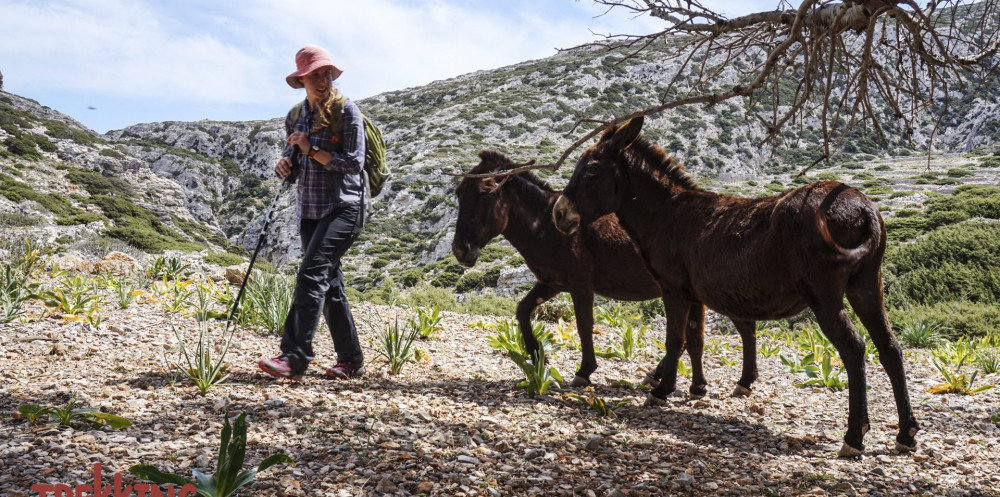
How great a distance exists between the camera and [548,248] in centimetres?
470

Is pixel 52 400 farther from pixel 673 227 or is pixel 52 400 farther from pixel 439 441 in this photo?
pixel 673 227

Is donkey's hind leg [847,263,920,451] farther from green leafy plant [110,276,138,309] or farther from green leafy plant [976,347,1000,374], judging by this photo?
green leafy plant [110,276,138,309]

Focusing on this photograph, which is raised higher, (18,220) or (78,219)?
(78,219)

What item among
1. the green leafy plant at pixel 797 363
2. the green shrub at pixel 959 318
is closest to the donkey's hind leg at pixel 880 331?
the green leafy plant at pixel 797 363

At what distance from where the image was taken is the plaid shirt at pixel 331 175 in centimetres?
405

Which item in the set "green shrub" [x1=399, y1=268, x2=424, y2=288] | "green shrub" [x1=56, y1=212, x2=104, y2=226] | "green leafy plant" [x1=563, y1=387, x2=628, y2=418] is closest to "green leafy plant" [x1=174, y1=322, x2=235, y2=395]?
"green leafy plant" [x1=563, y1=387, x2=628, y2=418]

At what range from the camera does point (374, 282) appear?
26656 mm

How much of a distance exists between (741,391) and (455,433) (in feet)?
8.33

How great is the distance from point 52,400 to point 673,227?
12.7 ft

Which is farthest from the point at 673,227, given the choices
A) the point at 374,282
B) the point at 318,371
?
the point at 374,282

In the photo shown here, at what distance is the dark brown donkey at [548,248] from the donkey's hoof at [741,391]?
0.63 ft

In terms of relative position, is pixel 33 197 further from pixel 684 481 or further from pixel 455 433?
pixel 684 481

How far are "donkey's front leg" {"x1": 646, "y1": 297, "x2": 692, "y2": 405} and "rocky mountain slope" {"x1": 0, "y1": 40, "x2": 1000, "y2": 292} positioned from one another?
1228 cm

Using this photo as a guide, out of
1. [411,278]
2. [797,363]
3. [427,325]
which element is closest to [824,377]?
[797,363]
